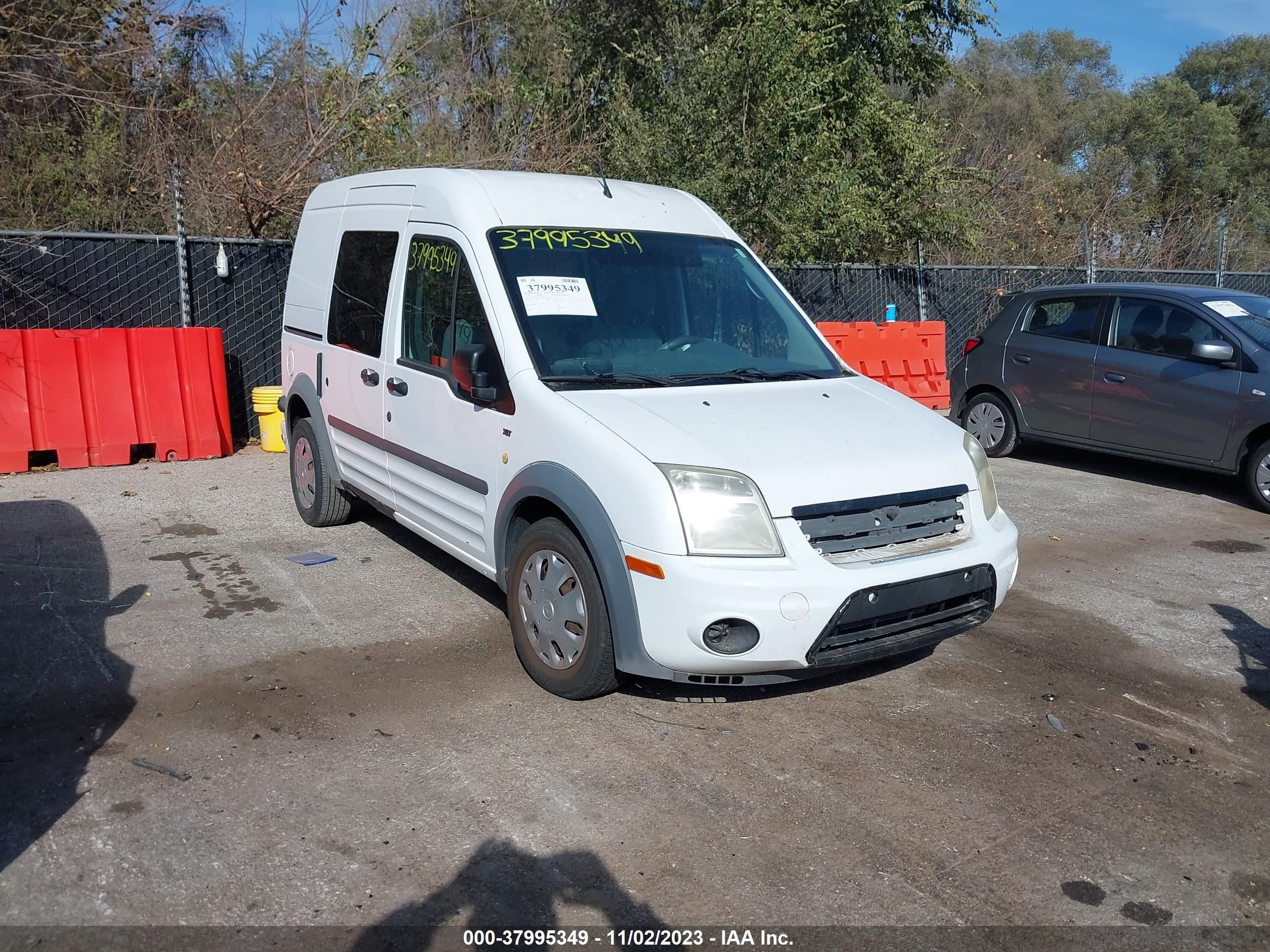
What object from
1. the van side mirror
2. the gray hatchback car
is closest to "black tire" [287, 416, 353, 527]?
the van side mirror

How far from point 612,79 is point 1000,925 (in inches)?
621

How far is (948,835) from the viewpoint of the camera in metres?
3.63

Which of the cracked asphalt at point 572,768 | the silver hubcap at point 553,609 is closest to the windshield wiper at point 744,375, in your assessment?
the silver hubcap at point 553,609

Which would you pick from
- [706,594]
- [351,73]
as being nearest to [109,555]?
[706,594]

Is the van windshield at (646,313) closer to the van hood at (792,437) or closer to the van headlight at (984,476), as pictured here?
the van hood at (792,437)

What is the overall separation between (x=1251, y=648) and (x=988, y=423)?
16.9ft

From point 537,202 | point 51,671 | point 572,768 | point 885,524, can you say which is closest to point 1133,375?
point 885,524

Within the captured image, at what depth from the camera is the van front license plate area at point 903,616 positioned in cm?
406

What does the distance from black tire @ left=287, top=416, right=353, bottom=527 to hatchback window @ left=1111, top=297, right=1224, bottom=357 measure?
21.7 ft

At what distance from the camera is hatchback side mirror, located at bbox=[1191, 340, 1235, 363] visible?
8.41 m

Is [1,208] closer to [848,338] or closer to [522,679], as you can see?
[848,338]

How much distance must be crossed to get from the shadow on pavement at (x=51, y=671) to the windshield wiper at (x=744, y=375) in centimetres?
277

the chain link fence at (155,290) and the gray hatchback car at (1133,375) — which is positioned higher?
the chain link fence at (155,290)

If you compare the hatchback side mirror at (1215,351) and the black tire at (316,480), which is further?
the hatchback side mirror at (1215,351)
